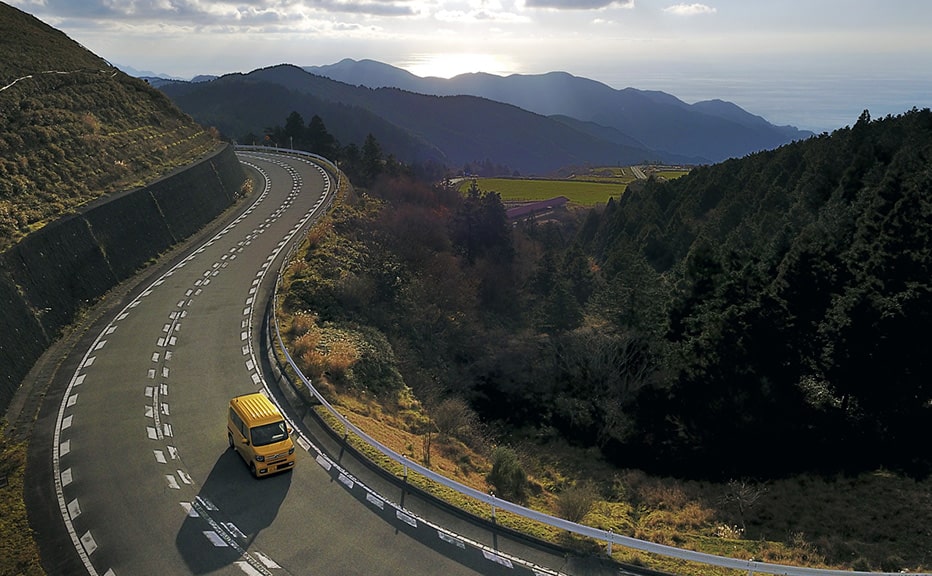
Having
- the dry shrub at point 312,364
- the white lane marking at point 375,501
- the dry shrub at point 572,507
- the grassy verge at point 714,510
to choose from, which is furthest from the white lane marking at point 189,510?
the dry shrub at point 572,507

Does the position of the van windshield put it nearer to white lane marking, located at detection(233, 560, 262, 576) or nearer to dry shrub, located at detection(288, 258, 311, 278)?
white lane marking, located at detection(233, 560, 262, 576)

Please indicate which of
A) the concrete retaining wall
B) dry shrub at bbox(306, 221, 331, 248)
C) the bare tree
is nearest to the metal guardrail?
the bare tree

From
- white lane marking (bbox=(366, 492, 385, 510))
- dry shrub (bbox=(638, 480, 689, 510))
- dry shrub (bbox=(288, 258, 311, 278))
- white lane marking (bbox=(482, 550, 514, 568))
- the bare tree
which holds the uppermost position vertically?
dry shrub (bbox=(288, 258, 311, 278))

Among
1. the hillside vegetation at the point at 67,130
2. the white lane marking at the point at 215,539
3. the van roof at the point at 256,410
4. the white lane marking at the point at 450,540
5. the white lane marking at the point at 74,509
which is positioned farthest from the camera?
the hillside vegetation at the point at 67,130

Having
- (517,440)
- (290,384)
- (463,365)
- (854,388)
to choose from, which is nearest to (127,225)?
(290,384)

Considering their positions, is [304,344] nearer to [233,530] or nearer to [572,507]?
[233,530]

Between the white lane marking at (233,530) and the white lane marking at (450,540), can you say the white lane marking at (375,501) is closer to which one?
the white lane marking at (450,540)
